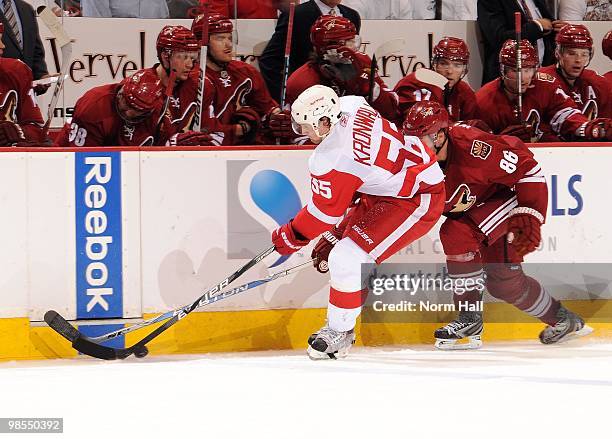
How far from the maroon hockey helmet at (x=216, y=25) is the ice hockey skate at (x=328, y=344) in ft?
5.03

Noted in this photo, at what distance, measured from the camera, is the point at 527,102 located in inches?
211

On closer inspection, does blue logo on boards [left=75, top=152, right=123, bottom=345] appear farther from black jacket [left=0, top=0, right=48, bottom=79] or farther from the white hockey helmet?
black jacket [left=0, top=0, right=48, bottom=79]

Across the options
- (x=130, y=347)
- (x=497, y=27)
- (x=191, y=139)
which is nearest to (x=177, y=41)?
(x=191, y=139)

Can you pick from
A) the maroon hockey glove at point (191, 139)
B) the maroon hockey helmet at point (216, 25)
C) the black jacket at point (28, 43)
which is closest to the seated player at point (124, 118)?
the maroon hockey glove at point (191, 139)

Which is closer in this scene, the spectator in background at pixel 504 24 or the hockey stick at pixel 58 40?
the hockey stick at pixel 58 40

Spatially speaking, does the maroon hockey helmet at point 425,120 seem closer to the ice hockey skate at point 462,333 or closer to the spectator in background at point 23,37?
the ice hockey skate at point 462,333

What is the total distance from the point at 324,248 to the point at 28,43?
180cm

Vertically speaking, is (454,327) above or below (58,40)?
below

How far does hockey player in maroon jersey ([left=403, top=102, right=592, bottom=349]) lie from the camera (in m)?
4.61

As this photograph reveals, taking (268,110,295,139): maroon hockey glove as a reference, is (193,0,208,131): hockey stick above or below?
above

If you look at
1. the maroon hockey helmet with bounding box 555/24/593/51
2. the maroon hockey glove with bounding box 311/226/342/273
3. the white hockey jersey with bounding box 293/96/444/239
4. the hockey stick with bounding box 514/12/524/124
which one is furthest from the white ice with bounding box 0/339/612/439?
the maroon hockey helmet with bounding box 555/24/593/51

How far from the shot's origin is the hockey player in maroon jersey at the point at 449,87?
524 centimetres

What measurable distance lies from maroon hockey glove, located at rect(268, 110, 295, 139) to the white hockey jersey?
2.05 feet

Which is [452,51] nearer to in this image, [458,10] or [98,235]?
[458,10]
